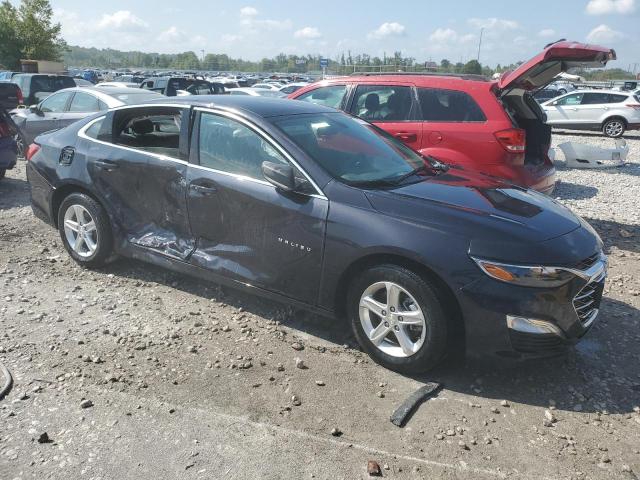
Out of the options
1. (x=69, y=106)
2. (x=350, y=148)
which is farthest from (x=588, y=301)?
(x=69, y=106)

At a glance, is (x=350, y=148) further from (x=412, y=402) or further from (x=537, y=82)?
(x=537, y=82)

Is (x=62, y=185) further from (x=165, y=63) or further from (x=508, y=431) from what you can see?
(x=165, y=63)

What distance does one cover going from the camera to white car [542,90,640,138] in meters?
18.7

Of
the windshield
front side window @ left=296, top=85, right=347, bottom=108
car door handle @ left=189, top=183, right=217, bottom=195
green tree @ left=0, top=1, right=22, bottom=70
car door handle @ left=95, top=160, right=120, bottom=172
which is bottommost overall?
car door handle @ left=189, top=183, right=217, bottom=195

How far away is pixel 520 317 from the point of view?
315 cm

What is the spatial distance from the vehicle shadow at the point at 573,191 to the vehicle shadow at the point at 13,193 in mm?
7993

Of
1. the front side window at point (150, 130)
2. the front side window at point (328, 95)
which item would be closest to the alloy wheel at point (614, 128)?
the front side window at point (328, 95)

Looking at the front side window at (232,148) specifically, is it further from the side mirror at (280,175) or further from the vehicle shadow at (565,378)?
the vehicle shadow at (565,378)

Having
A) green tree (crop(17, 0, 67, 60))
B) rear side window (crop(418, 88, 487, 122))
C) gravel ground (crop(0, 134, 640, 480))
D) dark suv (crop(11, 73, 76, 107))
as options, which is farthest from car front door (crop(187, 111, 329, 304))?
green tree (crop(17, 0, 67, 60))

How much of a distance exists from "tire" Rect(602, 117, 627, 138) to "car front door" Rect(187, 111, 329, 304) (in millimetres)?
18510

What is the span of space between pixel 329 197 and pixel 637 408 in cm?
221

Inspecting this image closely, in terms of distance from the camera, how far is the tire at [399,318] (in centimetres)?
329

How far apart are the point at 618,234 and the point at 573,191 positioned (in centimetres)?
285

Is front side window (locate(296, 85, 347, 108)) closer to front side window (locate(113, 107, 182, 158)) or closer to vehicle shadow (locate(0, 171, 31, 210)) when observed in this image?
front side window (locate(113, 107, 182, 158))
